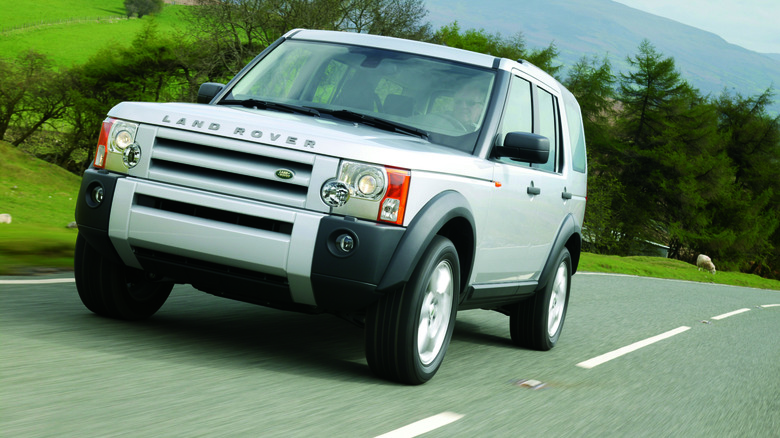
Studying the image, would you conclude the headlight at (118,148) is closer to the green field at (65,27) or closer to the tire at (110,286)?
the tire at (110,286)

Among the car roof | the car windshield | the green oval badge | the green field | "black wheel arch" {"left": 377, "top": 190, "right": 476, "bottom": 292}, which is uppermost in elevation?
the green field

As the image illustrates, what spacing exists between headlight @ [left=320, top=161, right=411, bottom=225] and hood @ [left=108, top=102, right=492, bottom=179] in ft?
0.20

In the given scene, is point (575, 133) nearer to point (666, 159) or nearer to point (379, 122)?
point (379, 122)

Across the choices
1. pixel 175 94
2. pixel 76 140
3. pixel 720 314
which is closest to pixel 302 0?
pixel 175 94

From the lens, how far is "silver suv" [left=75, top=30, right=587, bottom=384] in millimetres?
4527

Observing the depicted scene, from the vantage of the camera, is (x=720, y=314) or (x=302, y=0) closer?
(x=720, y=314)

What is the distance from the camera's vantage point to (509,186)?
5883 millimetres

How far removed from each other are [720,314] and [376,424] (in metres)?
11.9

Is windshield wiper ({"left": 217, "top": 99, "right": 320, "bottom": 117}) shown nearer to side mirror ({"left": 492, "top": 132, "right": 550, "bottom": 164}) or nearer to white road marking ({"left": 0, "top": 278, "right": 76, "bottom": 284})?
side mirror ({"left": 492, "top": 132, "right": 550, "bottom": 164})

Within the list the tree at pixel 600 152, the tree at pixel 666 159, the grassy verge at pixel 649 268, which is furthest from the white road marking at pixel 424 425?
the tree at pixel 666 159

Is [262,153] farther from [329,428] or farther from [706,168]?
[706,168]

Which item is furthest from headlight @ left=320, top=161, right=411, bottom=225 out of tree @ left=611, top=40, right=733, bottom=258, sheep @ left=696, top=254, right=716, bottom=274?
tree @ left=611, top=40, right=733, bottom=258

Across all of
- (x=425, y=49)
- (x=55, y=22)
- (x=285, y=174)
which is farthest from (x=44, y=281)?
(x=55, y=22)

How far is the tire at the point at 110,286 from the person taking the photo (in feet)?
17.5
